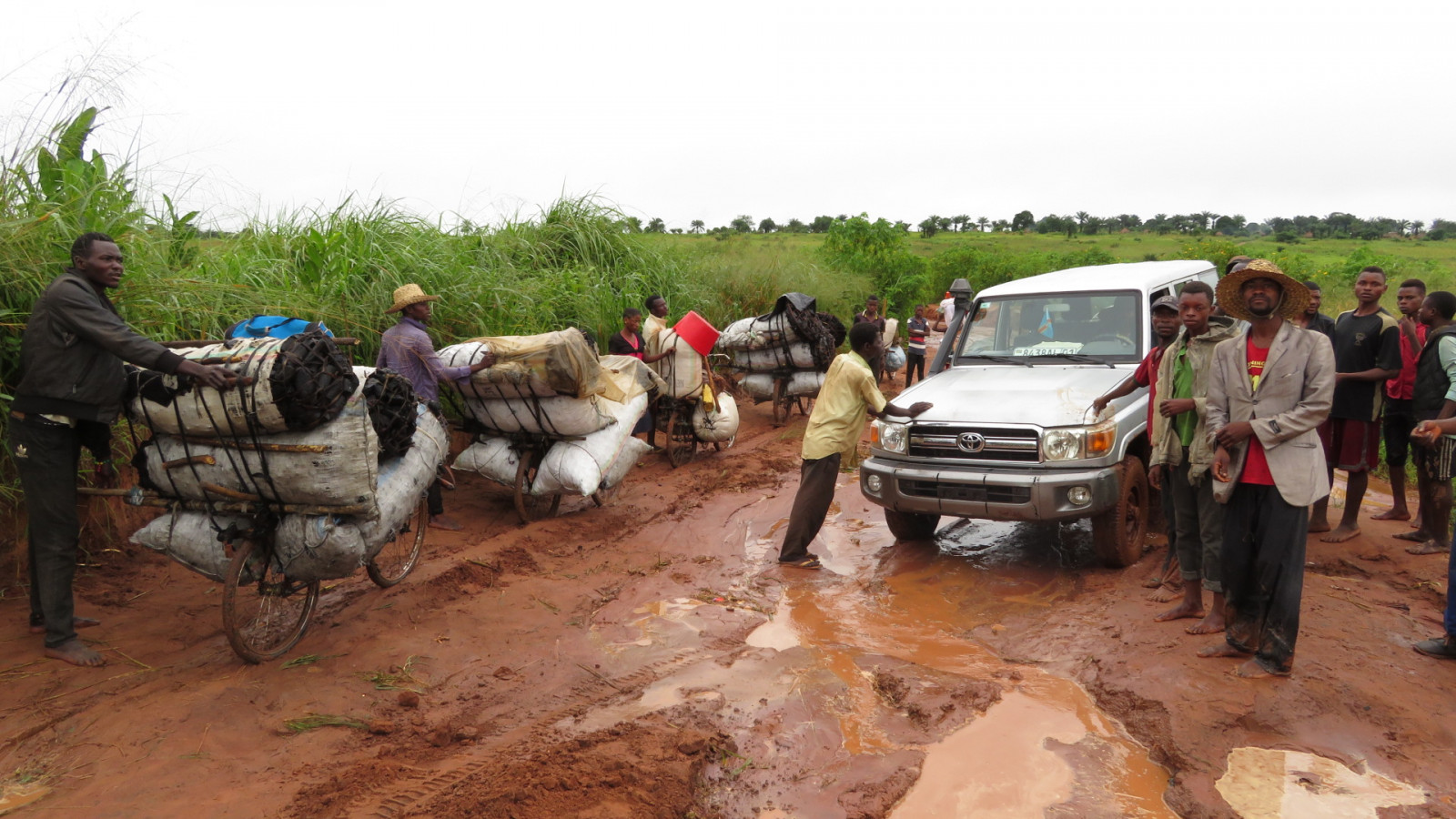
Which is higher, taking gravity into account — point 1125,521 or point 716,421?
point 716,421

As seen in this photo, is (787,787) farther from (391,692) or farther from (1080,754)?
(391,692)

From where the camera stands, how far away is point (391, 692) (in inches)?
170

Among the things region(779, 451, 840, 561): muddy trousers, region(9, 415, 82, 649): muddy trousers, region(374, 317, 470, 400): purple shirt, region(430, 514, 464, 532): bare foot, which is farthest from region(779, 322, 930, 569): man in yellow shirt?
region(9, 415, 82, 649): muddy trousers

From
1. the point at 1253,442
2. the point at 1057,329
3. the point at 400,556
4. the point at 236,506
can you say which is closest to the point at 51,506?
the point at 236,506

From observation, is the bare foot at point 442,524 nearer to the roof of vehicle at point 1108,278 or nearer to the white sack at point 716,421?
the white sack at point 716,421

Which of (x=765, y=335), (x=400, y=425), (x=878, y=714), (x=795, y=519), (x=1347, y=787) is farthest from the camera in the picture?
(x=765, y=335)

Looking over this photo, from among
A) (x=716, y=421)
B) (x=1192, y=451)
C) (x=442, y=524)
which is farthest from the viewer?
(x=716, y=421)

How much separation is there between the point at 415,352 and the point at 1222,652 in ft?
18.1

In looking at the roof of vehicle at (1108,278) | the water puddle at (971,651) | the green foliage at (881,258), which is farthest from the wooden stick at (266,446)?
the green foliage at (881,258)

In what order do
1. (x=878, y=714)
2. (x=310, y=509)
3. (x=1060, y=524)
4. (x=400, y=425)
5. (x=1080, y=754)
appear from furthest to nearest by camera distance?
(x=1060, y=524), (x=400, y=425), (x=310, y=509), (x=878, y=714), (x=1080, y=754)

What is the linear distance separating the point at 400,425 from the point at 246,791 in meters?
2.08

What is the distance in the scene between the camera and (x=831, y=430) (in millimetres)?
6230

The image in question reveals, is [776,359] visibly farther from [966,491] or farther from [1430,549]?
[1430,549]

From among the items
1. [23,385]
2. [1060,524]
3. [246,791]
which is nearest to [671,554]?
[1060,524]
